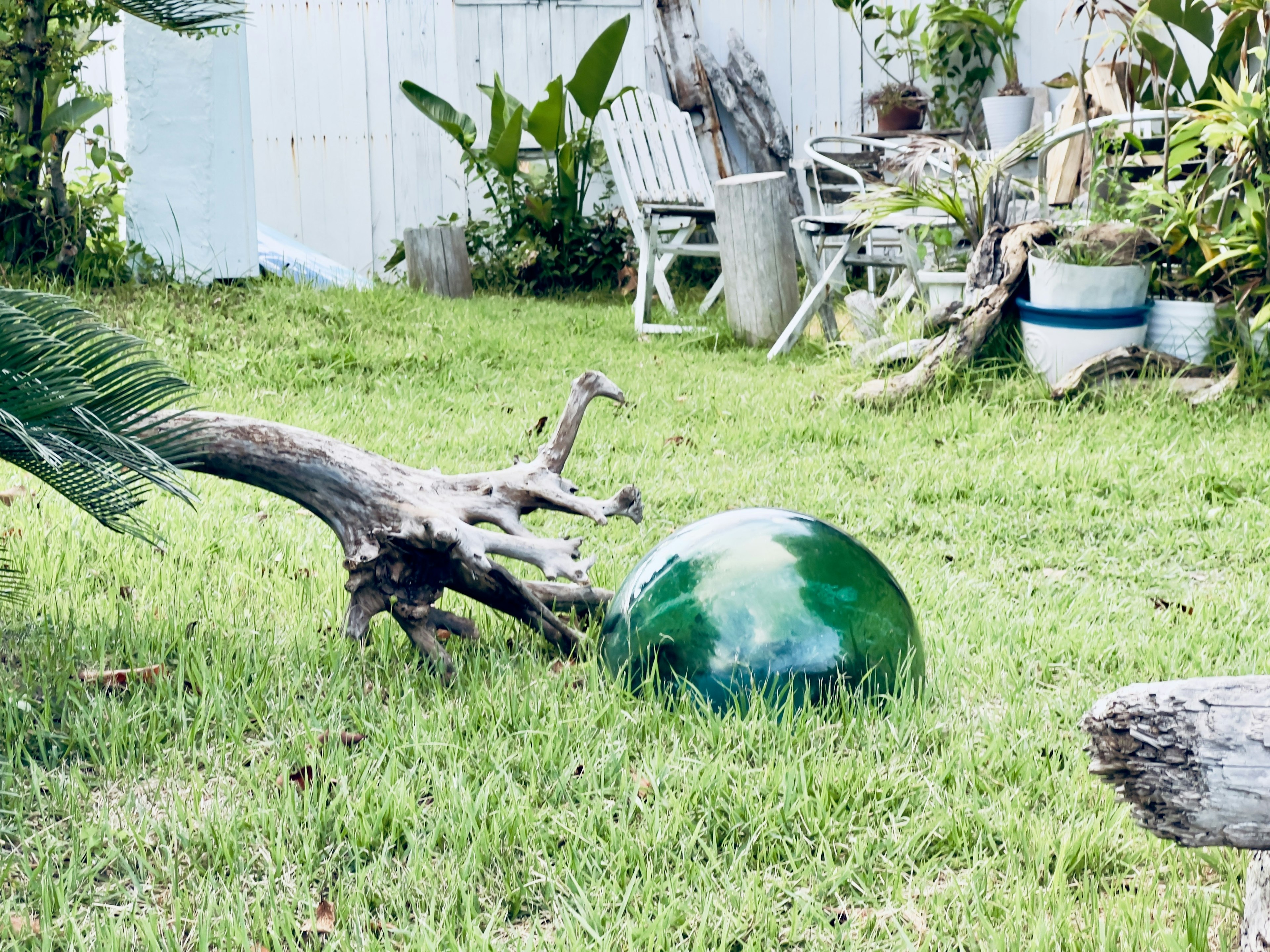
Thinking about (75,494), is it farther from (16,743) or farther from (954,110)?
(954,110)

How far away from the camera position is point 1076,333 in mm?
4965

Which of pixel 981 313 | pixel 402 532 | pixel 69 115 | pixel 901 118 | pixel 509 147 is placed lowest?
pixel 402 532

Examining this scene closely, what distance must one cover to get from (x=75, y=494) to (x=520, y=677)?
2.95ft

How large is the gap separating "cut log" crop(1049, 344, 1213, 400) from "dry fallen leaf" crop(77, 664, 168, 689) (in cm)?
382

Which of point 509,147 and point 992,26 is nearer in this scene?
point 992,26

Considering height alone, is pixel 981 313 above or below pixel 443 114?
below

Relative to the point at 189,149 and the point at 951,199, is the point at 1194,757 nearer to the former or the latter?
the point at 951,199

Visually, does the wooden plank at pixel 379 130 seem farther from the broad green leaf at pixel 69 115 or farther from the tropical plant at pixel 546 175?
the broad green leaf at pixel 69 115

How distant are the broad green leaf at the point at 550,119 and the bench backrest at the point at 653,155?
0.32 metres

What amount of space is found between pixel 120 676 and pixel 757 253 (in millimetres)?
5121

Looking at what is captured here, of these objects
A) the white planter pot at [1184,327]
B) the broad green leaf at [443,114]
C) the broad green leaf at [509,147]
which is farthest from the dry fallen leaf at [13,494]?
the broad green leaf at [443,114]

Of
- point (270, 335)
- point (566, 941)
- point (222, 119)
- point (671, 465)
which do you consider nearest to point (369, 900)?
point (566, 941)

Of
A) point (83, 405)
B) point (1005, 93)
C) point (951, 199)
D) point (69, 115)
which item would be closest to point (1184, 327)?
point (951, 199)

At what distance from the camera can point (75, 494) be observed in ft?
5.98
